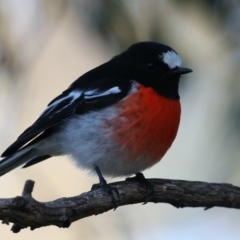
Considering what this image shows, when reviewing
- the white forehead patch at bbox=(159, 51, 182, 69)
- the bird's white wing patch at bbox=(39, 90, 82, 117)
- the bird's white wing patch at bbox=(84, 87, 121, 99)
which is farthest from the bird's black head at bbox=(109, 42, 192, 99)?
the bird's white wing patch at bbox=(39, 90, 82, 117)

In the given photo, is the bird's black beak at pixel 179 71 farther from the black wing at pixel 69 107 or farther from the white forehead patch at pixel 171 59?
the black wing at pixel 69 107

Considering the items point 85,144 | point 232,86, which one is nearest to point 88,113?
point 85,144

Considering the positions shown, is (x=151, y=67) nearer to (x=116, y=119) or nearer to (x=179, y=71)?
(x=179, y=71)

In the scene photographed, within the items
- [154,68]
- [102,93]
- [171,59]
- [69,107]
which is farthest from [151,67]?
[69,107]

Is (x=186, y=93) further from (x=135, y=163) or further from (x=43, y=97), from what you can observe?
(x=43, y=97)

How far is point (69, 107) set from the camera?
336cm

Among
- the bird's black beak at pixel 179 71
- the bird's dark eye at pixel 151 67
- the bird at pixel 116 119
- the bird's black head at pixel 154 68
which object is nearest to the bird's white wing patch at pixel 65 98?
the bird at pixel 116 119

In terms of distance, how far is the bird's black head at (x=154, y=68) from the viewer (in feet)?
11.0

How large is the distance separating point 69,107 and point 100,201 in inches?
26.2

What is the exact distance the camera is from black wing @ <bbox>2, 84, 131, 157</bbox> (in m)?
3.27

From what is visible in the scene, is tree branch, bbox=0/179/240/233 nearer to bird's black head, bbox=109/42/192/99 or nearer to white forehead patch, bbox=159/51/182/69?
bird's black head, bbox=109/42/192/99

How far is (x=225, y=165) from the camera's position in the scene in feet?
11.5

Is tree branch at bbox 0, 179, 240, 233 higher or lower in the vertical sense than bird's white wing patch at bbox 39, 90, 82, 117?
lower

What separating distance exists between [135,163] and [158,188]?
175mm
